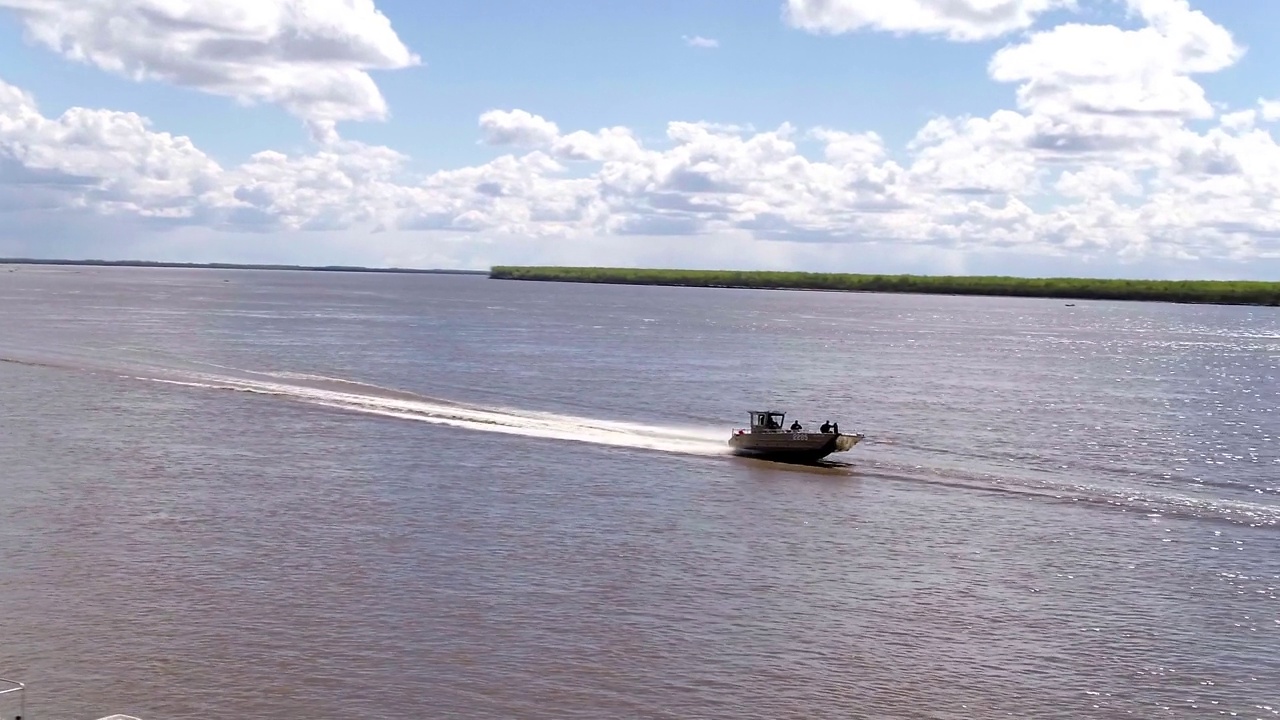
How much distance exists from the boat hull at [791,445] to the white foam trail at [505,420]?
4.34 ft

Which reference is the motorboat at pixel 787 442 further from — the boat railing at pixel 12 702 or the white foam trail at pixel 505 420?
the boat railing at pixel 12 702

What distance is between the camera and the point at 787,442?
65500mm

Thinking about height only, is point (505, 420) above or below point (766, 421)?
below

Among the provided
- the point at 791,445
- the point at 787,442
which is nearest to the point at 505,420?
the point at 787,442

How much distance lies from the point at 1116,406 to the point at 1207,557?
5095cm

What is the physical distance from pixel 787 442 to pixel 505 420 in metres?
18.7

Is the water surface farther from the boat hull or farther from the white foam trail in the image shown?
the boat hull

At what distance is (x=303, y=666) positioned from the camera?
31719 millimetres

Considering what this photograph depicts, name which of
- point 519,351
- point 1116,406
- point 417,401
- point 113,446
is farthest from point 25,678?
point 519,351

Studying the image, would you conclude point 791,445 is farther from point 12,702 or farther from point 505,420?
point 12,702

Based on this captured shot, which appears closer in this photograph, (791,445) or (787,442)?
(791,445)

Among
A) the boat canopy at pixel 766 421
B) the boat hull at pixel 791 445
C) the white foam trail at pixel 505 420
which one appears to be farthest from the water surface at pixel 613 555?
the boat canopy at pixel 766 421

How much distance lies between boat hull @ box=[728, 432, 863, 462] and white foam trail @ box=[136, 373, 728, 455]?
1.32 meters

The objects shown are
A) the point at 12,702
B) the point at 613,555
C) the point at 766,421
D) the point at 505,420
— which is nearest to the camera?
the point at 12,702
